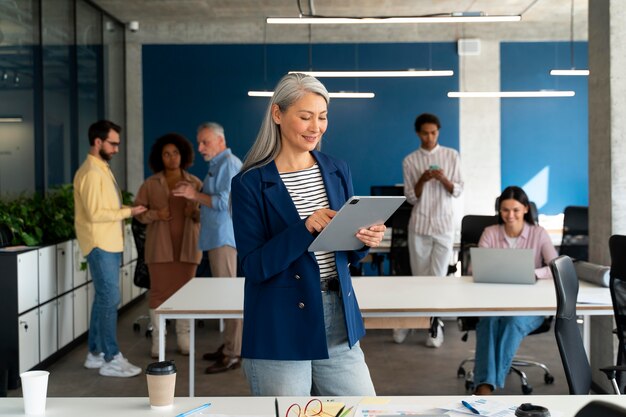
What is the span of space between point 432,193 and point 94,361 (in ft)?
9.72

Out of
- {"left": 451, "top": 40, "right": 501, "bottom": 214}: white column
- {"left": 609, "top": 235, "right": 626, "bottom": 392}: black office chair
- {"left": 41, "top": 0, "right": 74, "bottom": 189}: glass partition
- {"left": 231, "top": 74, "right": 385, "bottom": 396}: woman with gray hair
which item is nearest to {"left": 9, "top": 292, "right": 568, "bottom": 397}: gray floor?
{"left": 609, "top": 235, "right": 626, "bottom": 392}: black office chair

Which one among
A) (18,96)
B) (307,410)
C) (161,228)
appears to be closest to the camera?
(307,410)

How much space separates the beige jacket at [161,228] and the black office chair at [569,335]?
146 inches

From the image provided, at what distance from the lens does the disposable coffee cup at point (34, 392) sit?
213 cm

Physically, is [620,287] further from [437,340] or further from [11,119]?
[11,119]

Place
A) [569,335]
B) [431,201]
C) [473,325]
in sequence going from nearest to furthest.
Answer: [569,335], [473,325], [431,201]

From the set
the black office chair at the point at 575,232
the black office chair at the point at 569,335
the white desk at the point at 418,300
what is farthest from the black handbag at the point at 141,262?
the black office chair at the point at 569,335

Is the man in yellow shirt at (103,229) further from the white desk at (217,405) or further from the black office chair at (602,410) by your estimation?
the black office chair at (602,410)

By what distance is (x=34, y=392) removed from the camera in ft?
7.01

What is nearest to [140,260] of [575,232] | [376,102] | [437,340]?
[437,340]

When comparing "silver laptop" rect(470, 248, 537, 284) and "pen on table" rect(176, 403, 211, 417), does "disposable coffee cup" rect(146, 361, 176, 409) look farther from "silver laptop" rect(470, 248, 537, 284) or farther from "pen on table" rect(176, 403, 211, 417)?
"silver laptop" rect(470, 248, 537, 284)

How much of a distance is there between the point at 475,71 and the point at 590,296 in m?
7.63

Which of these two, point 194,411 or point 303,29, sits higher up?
point 303,29

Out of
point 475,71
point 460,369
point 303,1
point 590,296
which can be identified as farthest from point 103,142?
point 475,71
